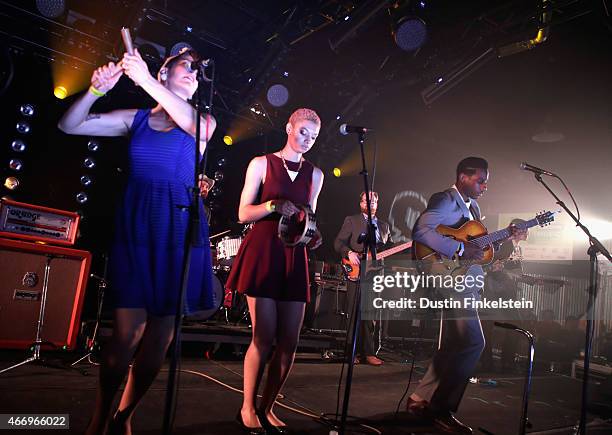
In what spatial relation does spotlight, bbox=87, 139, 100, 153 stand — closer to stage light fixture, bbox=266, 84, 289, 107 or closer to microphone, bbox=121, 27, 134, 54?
stage light fixture, bbox=266, 84, 289, 107

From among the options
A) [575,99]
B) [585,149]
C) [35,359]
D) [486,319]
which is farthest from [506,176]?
[35,359]

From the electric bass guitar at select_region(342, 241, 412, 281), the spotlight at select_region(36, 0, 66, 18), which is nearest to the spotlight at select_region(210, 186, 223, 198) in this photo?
the electric bass guitar at select_region(342, 241, 412, 281)

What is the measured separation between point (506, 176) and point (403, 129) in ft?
14.3

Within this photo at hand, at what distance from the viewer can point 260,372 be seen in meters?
3.23

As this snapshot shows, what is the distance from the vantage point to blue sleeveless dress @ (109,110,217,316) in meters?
2.20

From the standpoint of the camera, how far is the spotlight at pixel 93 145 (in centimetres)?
877

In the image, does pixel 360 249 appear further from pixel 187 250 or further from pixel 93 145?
pixel 187 250

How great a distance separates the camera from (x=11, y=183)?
305 inches

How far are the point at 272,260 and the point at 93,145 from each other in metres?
7.17

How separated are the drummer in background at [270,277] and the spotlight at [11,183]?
6.51 meters

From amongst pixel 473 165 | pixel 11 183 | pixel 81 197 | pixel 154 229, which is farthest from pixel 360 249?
pixel 11 183

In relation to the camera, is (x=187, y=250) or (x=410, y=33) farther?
(x=410, y=33)

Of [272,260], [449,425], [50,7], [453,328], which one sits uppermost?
[50,7]

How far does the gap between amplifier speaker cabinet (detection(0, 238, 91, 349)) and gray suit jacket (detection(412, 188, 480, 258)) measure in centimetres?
471
